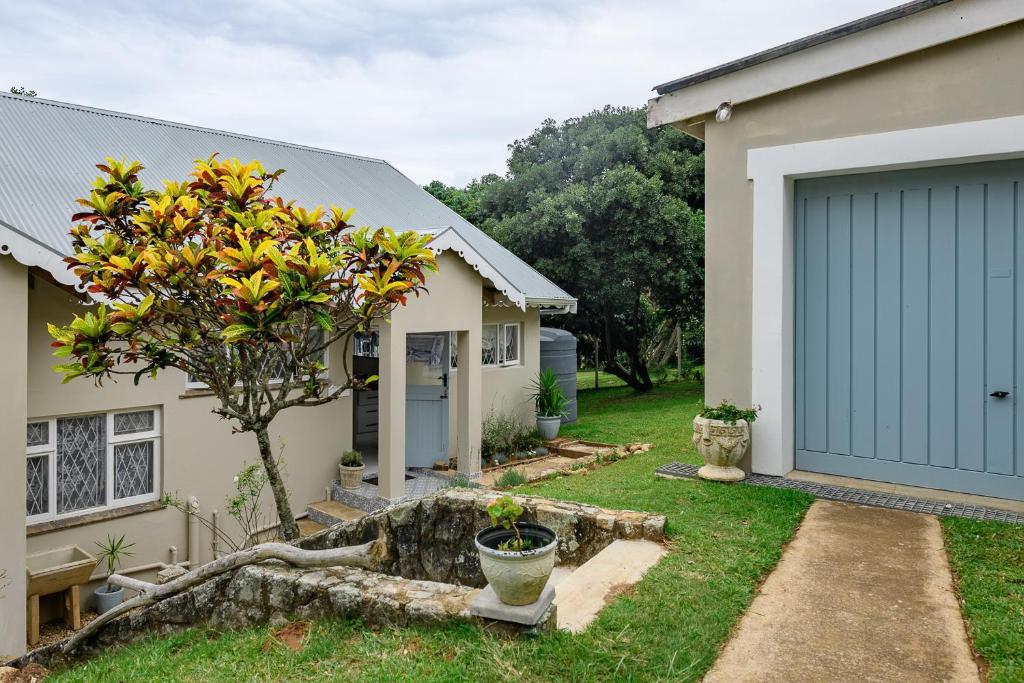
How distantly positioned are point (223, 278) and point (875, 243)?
5.73 meters

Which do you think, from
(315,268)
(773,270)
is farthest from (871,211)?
(315,268)

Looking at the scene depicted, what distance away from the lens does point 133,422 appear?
846 centimetres

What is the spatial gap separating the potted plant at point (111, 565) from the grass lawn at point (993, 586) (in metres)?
7.92

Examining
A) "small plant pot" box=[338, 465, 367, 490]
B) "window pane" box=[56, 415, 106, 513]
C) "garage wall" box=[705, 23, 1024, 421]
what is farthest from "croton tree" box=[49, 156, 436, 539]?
"small plant pot" box=[338, 465, 367, 490]

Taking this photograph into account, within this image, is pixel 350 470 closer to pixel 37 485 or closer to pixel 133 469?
pixel 133 469

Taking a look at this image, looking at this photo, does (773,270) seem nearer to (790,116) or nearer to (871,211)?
(871,211)

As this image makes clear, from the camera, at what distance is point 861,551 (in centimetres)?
486

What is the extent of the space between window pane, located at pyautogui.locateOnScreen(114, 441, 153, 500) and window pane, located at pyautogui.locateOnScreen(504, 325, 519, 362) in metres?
6.95

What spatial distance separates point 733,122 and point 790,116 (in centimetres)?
56

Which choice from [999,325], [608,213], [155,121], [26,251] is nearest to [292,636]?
[26,251]

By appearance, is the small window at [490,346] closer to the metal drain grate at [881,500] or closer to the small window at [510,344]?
the small window at [510,344]

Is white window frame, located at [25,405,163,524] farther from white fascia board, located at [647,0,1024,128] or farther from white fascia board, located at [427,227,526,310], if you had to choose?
white fascia board, located at [647,0,1024,128]

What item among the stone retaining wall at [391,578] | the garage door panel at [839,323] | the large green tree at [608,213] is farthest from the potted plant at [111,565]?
the large green tree at [608,213]

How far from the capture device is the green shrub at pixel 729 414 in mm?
6680
